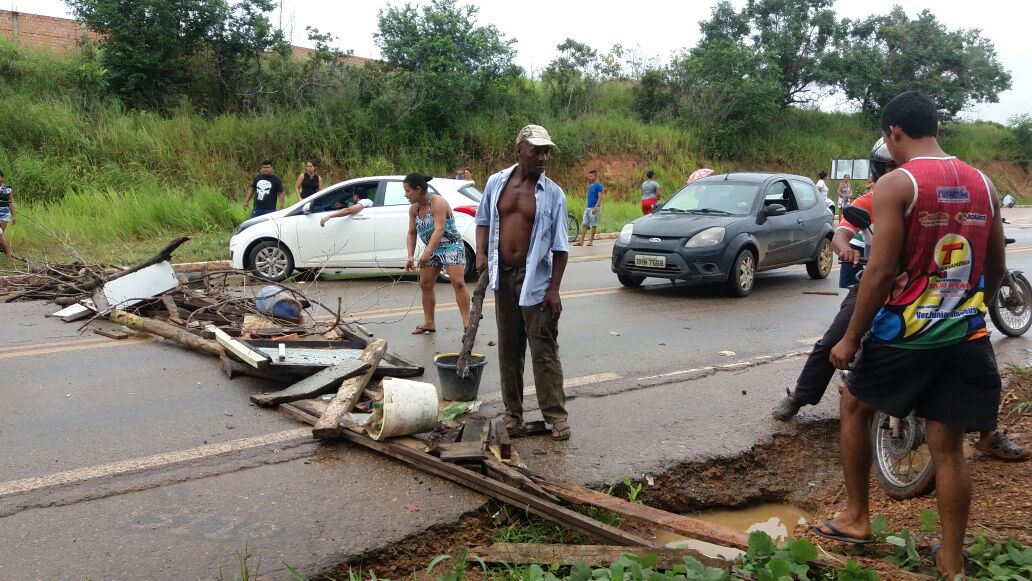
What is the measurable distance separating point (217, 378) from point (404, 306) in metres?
3.79

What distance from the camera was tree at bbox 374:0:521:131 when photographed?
995 inches

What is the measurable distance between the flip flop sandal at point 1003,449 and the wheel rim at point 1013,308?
403cm

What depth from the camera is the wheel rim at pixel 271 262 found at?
11984 mm

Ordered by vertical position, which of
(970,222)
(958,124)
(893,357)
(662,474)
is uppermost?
(958,124)

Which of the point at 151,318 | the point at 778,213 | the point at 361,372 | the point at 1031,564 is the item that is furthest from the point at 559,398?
the point at 778,213

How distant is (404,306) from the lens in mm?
9812

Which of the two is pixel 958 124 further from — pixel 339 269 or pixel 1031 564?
pixel 1031 564

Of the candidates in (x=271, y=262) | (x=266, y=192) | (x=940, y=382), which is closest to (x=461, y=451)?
(x=940, y=382)

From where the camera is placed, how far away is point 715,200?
37.3ft

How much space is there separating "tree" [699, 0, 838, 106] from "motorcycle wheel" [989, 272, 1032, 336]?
3190 cm

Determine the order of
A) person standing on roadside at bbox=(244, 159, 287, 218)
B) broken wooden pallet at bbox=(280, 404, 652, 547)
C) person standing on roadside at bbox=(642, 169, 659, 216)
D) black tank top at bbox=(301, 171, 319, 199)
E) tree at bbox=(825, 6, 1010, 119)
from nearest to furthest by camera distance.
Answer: broken wooden pallet at bbox=(280, 404, 652, 547)
person standing on roadside at bbox=(244, 159, 287, 218)
black tank top at bbox=(301, 171, 319, 199)
person standing on roadside at bbox=(642, 169, 659, 216)
tree at bbox=(825, 6, 1010, 119)

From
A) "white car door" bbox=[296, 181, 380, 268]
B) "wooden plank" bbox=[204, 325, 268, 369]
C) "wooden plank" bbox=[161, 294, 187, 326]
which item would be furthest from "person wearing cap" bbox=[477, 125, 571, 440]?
"white car door" bbox=[296, 181, 380, 268]

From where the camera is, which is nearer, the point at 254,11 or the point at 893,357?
the point at 893,357

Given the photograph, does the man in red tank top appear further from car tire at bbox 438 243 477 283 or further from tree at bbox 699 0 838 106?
tree at bbox 699 0 838 106
